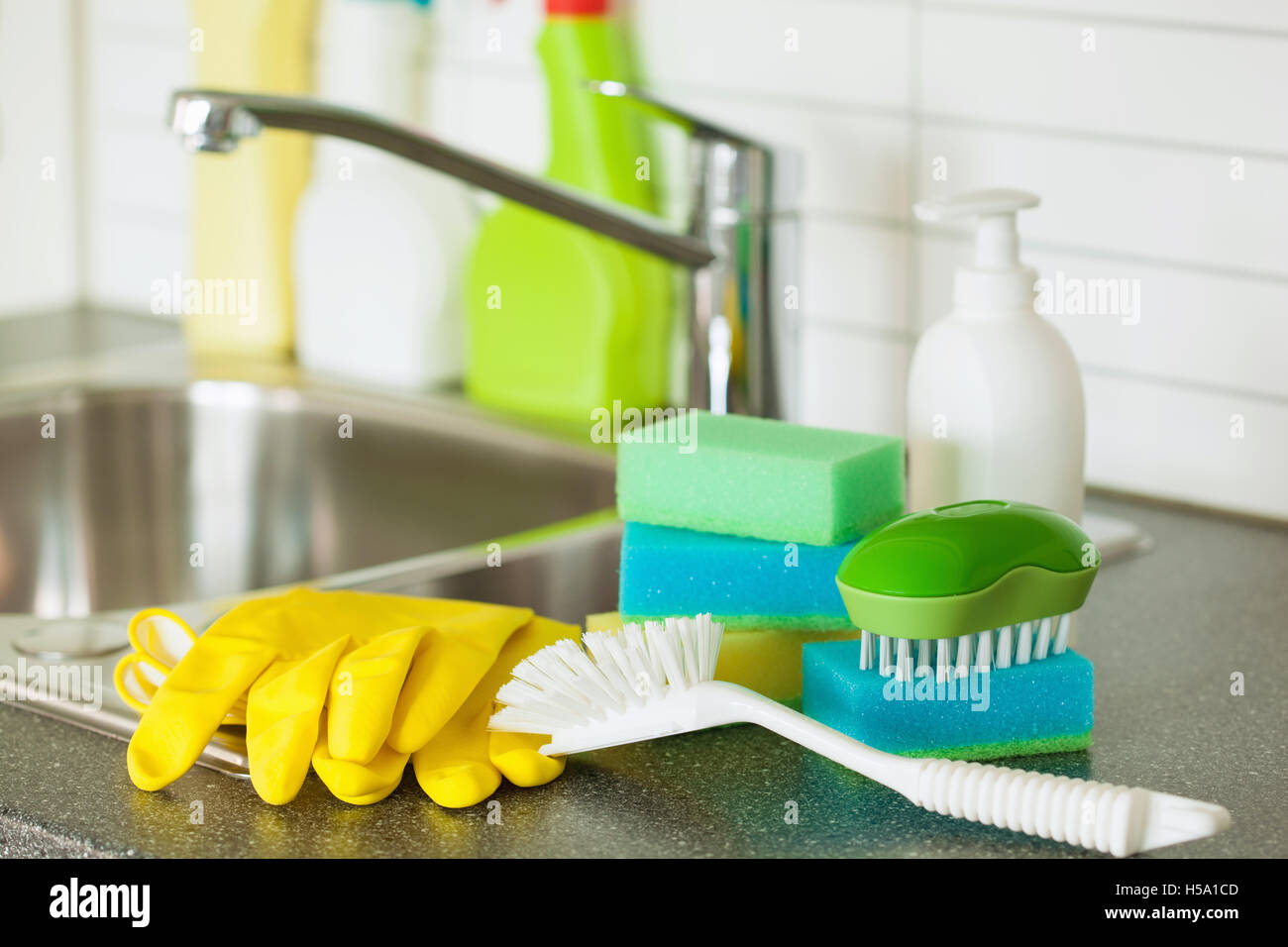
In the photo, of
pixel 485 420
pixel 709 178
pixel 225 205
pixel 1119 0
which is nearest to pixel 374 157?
pixel 225 205

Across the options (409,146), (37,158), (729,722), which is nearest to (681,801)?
(729,722)

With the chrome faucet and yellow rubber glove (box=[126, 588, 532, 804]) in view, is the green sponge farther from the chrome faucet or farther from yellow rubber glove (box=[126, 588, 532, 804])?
the chrome faucet

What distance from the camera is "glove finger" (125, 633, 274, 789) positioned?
25.1 inches

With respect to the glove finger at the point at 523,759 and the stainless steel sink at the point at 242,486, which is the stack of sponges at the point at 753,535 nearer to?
the glove finger at the point at 523,759

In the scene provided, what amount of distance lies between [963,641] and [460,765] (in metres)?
0.20

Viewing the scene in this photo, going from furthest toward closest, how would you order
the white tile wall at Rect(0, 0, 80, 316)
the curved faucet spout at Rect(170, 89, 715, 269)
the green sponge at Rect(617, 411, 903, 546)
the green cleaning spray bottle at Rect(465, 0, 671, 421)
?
1. the white tile wall at Rect(0, 0, 80, 316)
2. the green cleaning spray bottle at Rect(465, 0, 671, 421)
3. the curved faucet spout at Rect(170, 89, 715, 269)
4. the green sponge at Rect(617, 411, 903, 546)

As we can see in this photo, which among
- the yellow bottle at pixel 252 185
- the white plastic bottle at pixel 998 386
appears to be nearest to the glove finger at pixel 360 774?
the white plastic bottle at pixel 998 386

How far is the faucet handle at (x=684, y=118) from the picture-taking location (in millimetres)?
950

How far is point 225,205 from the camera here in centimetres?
135

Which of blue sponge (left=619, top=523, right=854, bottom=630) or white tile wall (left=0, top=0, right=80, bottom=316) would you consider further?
white tile wall (left=0, top=0, right=80, bottom=316)

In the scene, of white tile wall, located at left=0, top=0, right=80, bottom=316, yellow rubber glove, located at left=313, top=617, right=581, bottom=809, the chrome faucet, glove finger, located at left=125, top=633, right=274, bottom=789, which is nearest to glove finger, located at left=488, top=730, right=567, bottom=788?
yellow rubber glove, located at left=313, top=617, right=581, bottom=809

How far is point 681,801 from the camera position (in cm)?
64

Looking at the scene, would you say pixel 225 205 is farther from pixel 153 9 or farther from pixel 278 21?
pixel 153 9

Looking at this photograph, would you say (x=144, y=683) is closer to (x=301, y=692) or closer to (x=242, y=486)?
(x=301, y=692)
